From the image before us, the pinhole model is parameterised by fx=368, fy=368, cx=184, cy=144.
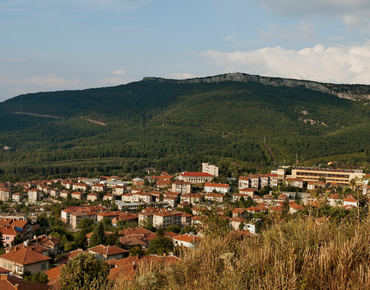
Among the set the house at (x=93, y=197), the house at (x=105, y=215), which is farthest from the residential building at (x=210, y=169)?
the house at (x=105, y=215)

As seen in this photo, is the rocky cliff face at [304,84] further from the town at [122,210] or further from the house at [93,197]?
the house at [93,197]

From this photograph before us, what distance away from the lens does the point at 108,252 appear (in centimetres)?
1816

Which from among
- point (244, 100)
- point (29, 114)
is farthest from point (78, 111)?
point (244, 100)

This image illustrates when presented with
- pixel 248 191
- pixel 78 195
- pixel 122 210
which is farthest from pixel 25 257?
pixel 78 195

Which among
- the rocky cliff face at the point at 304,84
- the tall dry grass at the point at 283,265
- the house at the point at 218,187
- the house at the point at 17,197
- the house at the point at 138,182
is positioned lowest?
the house at the point at 17,197

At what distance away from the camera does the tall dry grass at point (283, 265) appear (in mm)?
3656

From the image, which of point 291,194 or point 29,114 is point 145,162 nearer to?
point 291,194

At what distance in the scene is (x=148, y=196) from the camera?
3725cm

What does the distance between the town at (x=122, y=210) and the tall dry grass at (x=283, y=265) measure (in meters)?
7.93

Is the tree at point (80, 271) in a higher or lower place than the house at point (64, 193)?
higher

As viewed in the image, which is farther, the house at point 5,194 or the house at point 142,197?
the house at point 5,194

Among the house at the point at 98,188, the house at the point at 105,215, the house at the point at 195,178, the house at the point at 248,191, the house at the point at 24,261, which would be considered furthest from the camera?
the house at the point at 195,178

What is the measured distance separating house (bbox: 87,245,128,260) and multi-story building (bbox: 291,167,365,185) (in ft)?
87.3

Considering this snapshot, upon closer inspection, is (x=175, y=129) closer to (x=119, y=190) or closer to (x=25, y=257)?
(x=119, y=190)
